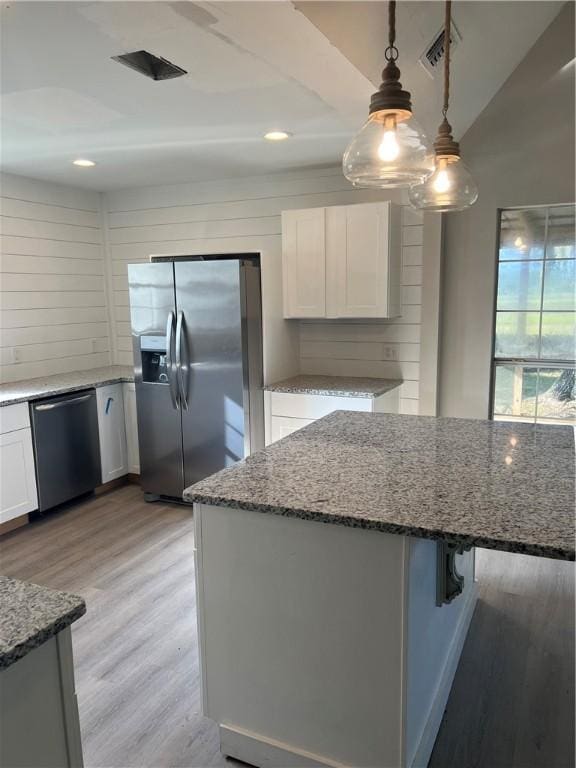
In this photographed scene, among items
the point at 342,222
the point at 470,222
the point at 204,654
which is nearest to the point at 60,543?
the point at 204,654

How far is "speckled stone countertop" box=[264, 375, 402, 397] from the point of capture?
3.56m

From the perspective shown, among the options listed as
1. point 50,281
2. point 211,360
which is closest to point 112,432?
point 211,360

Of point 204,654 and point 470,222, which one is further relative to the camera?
point 470,222

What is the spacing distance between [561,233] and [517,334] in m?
0.70

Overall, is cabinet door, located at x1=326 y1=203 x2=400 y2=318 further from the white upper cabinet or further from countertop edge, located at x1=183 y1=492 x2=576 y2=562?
countertop edge, located at x1=183 y1=492 x2=576 y2=562

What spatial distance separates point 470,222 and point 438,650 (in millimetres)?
2833

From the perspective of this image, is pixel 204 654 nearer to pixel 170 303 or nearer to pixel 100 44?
pixel 100 44

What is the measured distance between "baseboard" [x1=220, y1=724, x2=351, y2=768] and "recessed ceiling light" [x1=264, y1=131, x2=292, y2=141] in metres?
2.83

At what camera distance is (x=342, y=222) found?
12.1 feet

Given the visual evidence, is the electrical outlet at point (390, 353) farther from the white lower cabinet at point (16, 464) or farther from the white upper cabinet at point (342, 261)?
the white lower cabinet at point (16, 464)

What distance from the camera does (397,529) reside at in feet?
4.55

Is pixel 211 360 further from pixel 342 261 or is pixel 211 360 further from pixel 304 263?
pixel 342 261

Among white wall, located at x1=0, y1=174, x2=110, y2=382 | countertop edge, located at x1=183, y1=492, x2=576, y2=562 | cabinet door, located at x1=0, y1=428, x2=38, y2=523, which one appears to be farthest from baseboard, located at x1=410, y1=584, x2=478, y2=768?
white wall, located at x1=0, y1=174, x2=110, y2=382

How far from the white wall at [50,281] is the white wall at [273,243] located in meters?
0.20
